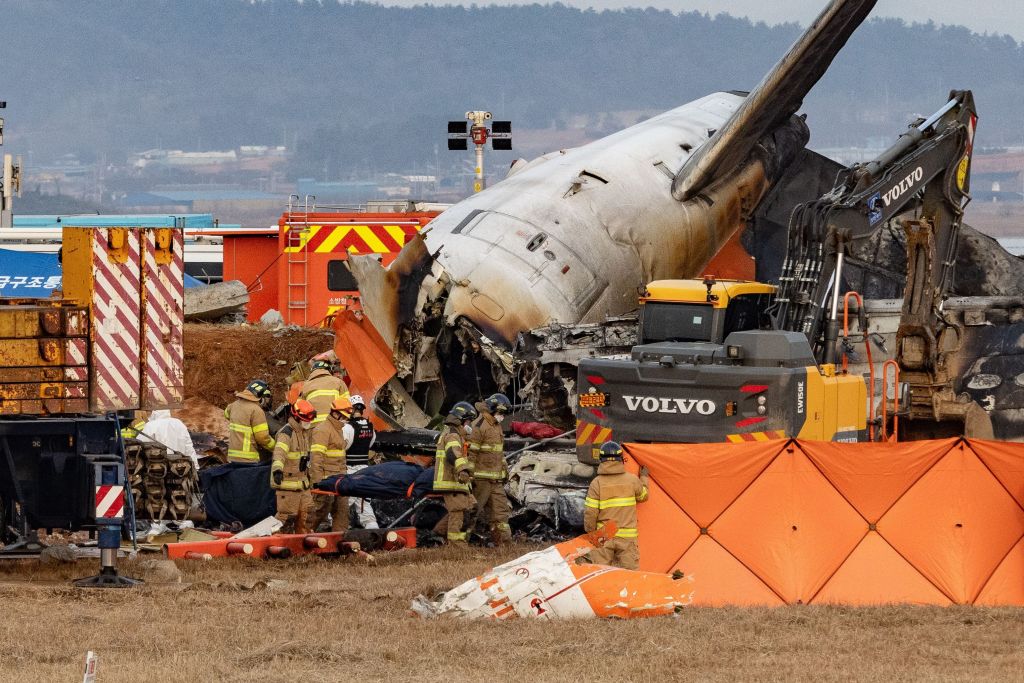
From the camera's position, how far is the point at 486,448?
18.3 m

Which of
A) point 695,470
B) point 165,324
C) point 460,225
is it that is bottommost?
point 695,470

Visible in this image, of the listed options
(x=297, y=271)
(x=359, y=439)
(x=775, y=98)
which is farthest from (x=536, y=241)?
(x=297, y=271)

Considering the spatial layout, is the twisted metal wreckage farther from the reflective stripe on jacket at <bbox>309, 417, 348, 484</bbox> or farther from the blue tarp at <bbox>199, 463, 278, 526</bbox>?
the blue tarp at <bbox>199, 463, 278, 526</bbox>

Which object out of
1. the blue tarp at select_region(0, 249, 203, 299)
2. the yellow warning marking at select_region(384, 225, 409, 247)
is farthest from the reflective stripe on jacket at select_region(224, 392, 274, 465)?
the yellow warning marking at select_region(384, 225, 409, 247)

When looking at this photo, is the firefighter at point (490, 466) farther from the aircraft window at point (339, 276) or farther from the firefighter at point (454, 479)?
the aircraft window at point (339, 276)

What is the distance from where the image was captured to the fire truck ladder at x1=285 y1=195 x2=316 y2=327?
34.2m

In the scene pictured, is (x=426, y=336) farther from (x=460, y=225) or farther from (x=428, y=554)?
(x=428, y=554)

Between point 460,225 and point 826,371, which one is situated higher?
point 460,225

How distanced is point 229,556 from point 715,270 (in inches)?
478

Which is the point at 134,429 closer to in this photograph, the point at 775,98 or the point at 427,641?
the point at 427,641

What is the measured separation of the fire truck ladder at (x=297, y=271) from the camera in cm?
3419

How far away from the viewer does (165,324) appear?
1627cm

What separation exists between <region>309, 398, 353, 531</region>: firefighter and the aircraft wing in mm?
9214

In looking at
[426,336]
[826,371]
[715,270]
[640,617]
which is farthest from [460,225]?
[640,617]
